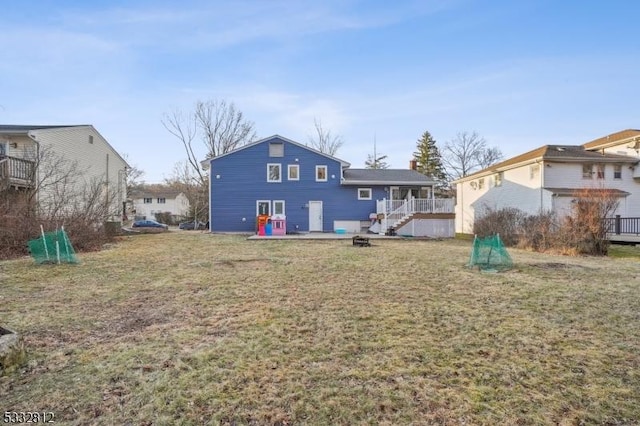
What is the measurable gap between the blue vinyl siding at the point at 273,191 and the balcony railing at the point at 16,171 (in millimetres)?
9496

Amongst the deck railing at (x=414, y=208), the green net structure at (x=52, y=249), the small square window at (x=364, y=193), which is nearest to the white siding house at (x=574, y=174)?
the deck railing at (x=414, y=208)

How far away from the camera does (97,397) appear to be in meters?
2.74

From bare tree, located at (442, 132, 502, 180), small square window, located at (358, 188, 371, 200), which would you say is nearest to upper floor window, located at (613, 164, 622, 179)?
small square window, located at (358, 188, 371, 200)

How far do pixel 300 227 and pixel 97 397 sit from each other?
20898mm

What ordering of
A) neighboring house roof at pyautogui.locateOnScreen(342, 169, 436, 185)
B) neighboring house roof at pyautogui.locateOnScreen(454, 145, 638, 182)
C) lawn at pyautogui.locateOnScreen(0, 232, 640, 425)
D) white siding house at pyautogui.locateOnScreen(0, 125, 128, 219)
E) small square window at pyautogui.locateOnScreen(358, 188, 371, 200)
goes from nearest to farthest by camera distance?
lawn at pyautogui.locateOnScreen(0, 232, 640, 425) < white siding house at pyautogui.locateOnScreen(0, 125, 128, 219) < neighboring house roof at pyautogui.locateOnScreen(454, 145, 638, 182) < neighboring house roof at pyautogui.locateOnScreen(342, 169, 436, 185) < small square window at pyautogui.locateOnScreen(358, 188, 371, 200)

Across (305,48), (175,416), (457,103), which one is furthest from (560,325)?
(457,103)

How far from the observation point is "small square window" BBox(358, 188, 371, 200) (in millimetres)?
23781

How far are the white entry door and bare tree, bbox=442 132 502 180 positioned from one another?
31.1 m

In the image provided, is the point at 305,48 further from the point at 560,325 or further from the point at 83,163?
the point at 83,163

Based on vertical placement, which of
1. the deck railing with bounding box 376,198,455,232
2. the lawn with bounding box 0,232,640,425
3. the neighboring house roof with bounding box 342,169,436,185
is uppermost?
the neighboring house roof with bounding box 342,169,436,185

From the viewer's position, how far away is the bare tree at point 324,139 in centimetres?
4281

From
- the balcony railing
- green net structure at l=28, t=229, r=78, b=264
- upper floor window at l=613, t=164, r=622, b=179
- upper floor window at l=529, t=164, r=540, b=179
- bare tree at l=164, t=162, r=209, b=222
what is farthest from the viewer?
bare tree at l=164, t=162, r=209, b=222

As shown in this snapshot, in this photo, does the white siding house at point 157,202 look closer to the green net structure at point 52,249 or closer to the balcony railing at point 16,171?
the balcony railing at point 16,171

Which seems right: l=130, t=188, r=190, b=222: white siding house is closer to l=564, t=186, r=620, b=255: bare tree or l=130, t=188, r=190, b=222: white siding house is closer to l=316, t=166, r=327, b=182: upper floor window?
l=316, t=166, r=327, b=182: upper floor window
